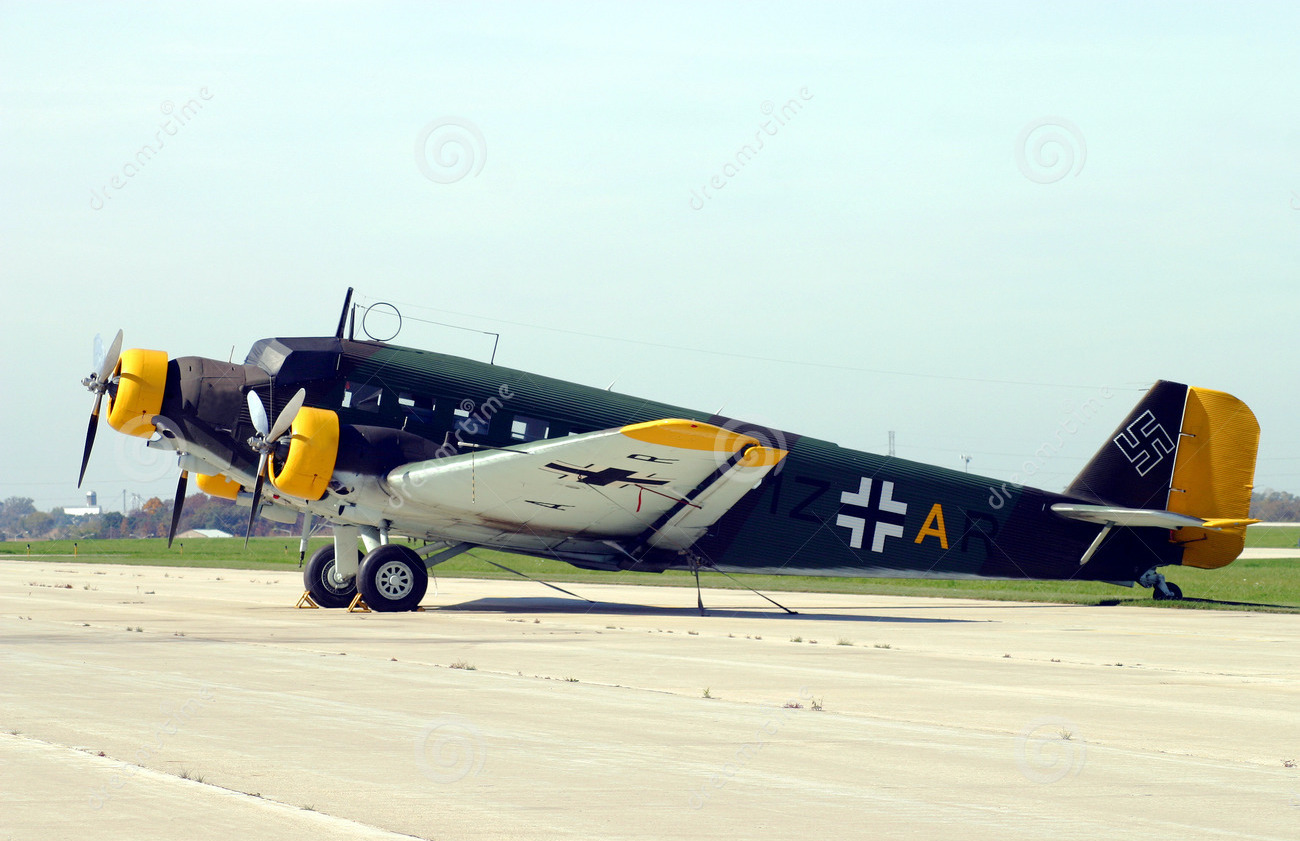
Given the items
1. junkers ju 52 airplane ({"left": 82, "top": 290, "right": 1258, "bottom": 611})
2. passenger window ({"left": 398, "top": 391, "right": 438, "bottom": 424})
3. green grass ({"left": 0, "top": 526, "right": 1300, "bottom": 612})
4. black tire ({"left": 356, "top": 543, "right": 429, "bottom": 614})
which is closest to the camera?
junkers ju 52 airplane ({"left": 82, "top": 290, "right": 1258, "bottom": 611})

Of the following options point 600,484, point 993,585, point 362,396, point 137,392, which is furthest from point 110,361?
point 993,585

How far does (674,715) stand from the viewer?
10.5 metres

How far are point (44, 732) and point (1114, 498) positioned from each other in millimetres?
23123

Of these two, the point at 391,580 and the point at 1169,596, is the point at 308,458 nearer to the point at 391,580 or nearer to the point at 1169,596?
the point at 391,580

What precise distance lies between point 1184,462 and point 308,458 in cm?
1833

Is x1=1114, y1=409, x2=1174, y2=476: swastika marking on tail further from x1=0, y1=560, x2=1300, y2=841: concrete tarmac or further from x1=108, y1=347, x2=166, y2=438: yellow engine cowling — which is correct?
x1=108, y1=347, x2=166, y2=438: yellow engine cowling

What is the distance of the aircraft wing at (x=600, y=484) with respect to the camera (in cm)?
2111

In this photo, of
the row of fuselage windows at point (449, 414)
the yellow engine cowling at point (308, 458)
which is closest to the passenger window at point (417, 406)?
the row of fuselage windows at point (449, 414)

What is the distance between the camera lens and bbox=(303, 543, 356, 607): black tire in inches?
958

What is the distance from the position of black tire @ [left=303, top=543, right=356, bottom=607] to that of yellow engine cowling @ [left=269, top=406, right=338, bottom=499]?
320cm

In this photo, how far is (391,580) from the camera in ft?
74.2

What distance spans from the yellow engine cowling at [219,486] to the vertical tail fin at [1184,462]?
57.9 feet

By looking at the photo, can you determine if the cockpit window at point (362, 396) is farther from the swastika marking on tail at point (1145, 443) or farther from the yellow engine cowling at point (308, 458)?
the swastika marking on tail at point (1145, 443)

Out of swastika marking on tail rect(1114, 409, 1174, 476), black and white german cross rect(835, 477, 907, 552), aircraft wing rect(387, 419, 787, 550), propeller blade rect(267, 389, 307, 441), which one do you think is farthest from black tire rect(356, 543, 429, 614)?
swastika marking on tail rect(1114, 409, 1174, 476)
